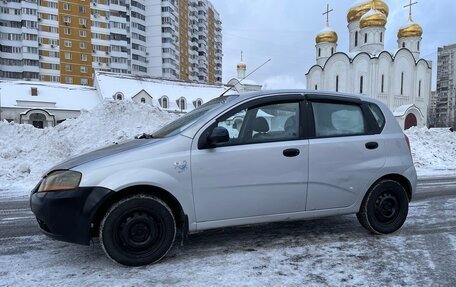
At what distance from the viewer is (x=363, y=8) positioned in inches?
2210

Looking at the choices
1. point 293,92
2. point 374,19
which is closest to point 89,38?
point 374,19

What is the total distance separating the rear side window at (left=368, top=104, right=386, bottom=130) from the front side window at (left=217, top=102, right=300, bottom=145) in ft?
3.75

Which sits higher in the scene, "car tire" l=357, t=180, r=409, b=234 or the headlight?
the headlight

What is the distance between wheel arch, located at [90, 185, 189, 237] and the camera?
12.1ft

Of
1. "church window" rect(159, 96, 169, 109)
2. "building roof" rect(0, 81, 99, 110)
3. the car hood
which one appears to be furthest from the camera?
"church window" rect(159, 96, 169, 109)

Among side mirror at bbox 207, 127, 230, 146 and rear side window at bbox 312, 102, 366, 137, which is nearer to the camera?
side mirror at bbox 207, 127, 230, 146

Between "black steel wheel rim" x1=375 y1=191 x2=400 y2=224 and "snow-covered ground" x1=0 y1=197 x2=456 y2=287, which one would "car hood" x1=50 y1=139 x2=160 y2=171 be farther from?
"black steel wheel rim" x1=375 y1=191 x2=400 y2=224

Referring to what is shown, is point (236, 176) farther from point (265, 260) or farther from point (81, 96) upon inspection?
point (81, 96)

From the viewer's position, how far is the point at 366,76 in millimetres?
52062

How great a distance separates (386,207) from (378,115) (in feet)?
3.92

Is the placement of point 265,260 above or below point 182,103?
below

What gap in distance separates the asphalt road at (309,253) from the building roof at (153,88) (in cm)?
4053

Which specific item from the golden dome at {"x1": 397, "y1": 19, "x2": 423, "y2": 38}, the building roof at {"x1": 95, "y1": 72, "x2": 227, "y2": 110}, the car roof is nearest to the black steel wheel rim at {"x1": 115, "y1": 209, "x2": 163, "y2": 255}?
the car roof

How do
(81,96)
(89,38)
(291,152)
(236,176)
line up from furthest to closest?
(89,38)
(81,96)
(291,152)
(236,176)
